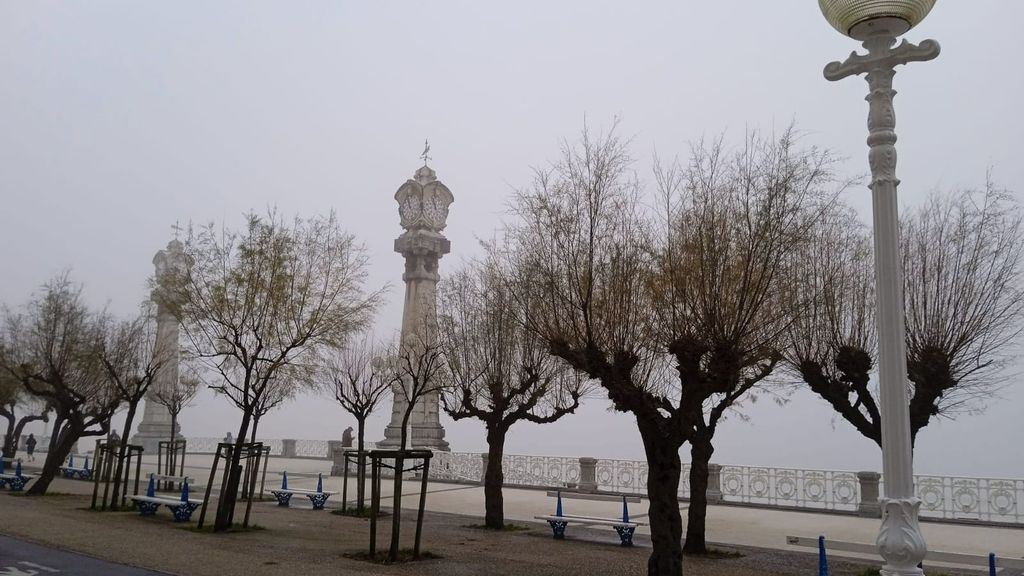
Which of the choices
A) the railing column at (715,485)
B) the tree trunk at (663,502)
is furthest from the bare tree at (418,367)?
the railing column at (715,485)

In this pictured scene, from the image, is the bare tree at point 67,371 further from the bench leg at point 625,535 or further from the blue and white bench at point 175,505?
the bench leg at point 625,535

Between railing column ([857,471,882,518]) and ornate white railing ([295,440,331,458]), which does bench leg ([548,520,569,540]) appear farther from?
ornate white railing ([295,440,331,458])

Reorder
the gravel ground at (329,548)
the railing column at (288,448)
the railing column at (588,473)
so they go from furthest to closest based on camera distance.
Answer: the railing column at (288,448), the railing column at (588,473), the gravel ground at (329,548)

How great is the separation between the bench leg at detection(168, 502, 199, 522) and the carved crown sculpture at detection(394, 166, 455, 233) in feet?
57.5

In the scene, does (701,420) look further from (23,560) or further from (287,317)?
(23,560)

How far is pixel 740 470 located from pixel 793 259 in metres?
13.4

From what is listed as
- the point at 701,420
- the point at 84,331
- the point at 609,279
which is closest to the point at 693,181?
the point at 609,279

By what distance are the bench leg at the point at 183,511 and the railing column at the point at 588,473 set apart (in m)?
13.7

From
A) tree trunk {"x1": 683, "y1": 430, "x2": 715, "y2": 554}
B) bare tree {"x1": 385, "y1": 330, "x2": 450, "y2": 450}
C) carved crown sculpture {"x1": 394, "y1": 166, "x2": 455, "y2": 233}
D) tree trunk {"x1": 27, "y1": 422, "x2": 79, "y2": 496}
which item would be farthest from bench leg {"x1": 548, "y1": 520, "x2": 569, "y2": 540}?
carved crown sculpture {"x1": 394, "y1": 166, "x2": 455, "y2": 233}

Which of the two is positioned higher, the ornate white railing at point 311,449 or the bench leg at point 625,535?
the bench leg at point 625,535

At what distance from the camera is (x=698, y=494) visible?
14094 mm

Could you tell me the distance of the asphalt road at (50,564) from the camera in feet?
34.0

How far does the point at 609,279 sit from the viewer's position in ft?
37.6

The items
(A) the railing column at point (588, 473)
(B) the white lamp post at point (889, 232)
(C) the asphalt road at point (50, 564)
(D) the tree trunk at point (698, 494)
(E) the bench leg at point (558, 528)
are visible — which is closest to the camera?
(B) the white lamp post at point (889, 232)
